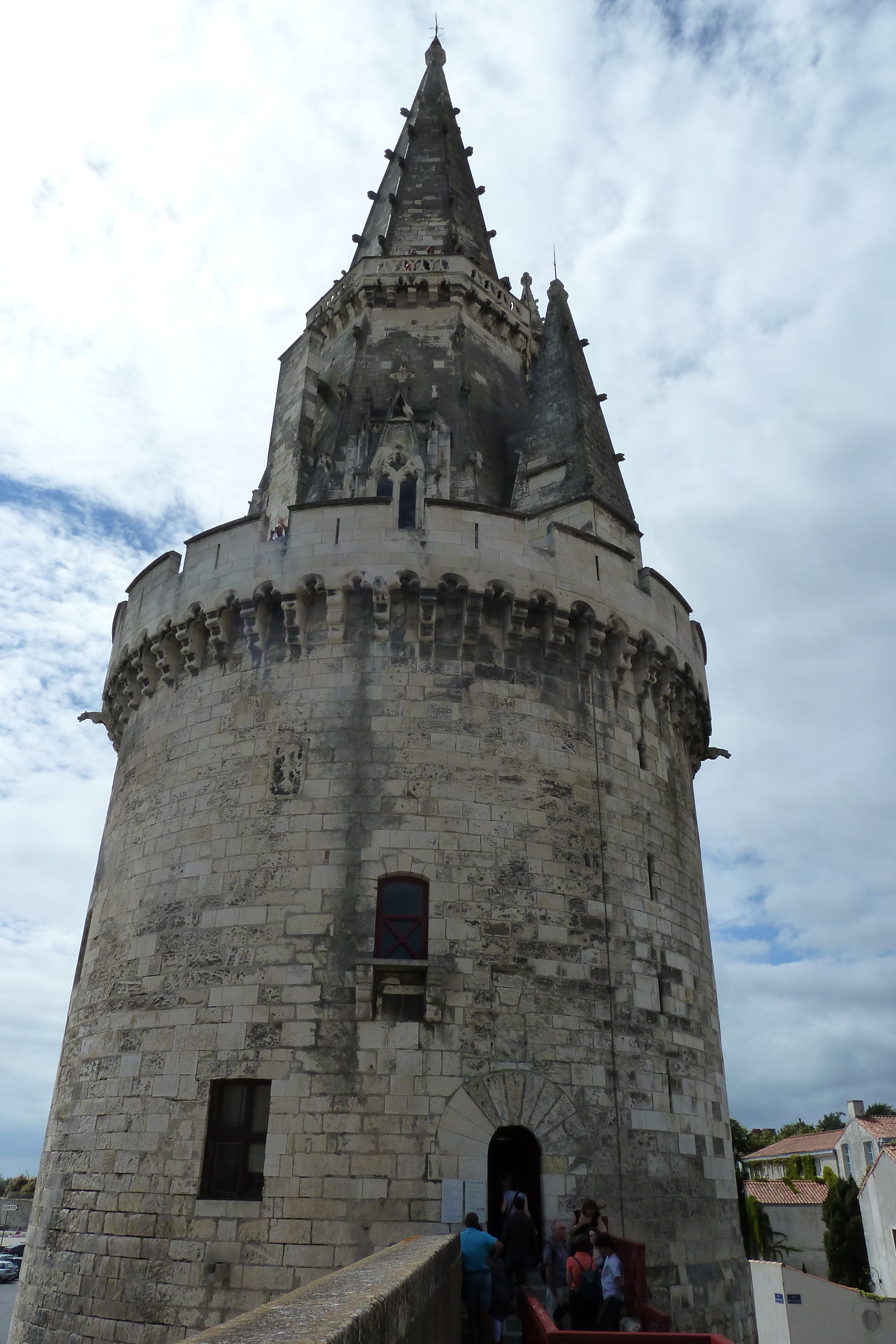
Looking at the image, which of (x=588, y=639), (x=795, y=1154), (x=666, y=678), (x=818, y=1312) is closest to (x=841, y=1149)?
(x=795, y=1154)

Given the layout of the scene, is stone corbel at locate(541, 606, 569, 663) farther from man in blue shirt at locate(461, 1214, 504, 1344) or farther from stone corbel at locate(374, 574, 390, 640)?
man in blue shirt at locate(461, 1214, 504, 1344)

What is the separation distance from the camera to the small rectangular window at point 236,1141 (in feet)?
30.6

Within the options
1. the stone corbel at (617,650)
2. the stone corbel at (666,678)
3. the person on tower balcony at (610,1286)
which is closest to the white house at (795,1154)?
the stone corbel at (666,678)

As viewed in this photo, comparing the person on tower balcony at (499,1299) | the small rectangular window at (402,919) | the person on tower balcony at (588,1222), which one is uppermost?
the small rectangular window at (402,919)

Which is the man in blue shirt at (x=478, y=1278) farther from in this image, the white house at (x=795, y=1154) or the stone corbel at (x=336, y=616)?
the white house at (x=795, y=1154)

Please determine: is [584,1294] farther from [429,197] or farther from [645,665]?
[429,197]

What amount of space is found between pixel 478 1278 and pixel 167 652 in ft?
28.1

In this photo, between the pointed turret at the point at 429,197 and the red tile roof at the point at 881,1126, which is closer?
the pointed turret at the point at 429,197

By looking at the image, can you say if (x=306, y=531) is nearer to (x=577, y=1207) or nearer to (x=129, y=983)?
(x=129, y=983)

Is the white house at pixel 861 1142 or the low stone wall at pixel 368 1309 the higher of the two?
the white house at pixel 861 1142

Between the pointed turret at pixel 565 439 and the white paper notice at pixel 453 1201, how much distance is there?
947 cm

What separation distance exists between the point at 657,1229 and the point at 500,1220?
1797 mm

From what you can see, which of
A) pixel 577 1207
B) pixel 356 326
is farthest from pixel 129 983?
pixel 356 326

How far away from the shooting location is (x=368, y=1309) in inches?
127
